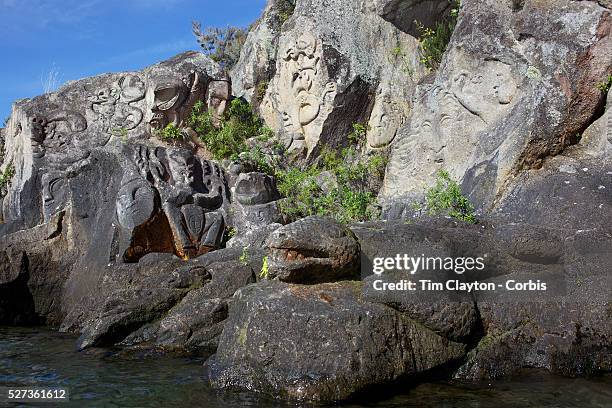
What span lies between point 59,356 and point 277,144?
256 inches

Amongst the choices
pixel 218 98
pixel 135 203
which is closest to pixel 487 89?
pixel 135 203

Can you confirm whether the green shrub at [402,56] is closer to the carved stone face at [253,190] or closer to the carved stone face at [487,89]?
the carved stone face at [487,89]

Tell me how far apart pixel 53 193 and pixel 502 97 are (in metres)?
7.67

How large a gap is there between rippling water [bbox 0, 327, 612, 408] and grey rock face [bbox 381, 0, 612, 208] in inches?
133

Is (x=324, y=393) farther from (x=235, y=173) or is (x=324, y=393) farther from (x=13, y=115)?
(x=13, y=115)

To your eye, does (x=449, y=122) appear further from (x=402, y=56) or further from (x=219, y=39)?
(x=219, y=39)

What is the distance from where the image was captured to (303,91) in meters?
12.6

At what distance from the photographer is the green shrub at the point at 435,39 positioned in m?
11.6

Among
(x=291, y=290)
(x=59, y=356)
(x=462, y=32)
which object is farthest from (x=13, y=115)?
(x=291, y=290)

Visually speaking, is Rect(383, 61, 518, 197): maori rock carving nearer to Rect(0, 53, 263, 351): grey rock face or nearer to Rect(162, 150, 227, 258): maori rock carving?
Rect(162, 150, 227, 258): maori rock carving

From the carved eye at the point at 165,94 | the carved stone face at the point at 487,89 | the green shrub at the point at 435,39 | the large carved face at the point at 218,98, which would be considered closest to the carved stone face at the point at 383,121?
the green shrub at the point at 435,39

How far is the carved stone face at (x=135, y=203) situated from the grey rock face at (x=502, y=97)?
3833 mm

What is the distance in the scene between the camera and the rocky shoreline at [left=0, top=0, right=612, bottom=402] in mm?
5414

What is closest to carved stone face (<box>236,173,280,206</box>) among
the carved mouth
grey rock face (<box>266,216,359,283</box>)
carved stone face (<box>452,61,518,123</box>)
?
carved stone face (<box>452,61,518,123</box>)
